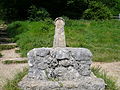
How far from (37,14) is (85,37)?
9.79 m

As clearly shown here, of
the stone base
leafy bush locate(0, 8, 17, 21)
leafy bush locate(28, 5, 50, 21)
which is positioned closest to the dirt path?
the stone base

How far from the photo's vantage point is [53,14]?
30422 mm

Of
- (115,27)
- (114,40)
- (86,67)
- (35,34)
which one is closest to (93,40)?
Result: (114,40)

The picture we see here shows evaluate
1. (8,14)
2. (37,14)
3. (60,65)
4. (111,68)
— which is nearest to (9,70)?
(111,68)

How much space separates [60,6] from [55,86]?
79.1 feet

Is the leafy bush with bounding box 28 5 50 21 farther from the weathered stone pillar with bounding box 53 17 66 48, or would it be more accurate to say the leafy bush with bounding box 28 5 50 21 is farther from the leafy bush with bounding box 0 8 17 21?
the weathered stone pillar with bounding box 53 17 66 48

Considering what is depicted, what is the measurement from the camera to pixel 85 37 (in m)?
18.1

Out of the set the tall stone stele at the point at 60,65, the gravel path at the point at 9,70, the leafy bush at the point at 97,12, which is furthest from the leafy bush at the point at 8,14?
the tall stone stele at the point at 60,65

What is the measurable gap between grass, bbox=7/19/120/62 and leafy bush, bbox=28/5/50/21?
10.6 feet

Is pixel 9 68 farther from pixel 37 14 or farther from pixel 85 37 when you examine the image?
pixel 37 14

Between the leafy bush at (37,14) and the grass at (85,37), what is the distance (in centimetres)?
323

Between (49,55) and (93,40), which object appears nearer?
(49,55)

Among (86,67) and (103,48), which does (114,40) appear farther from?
(86,67)

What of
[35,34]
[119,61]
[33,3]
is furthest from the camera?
[33,3]
